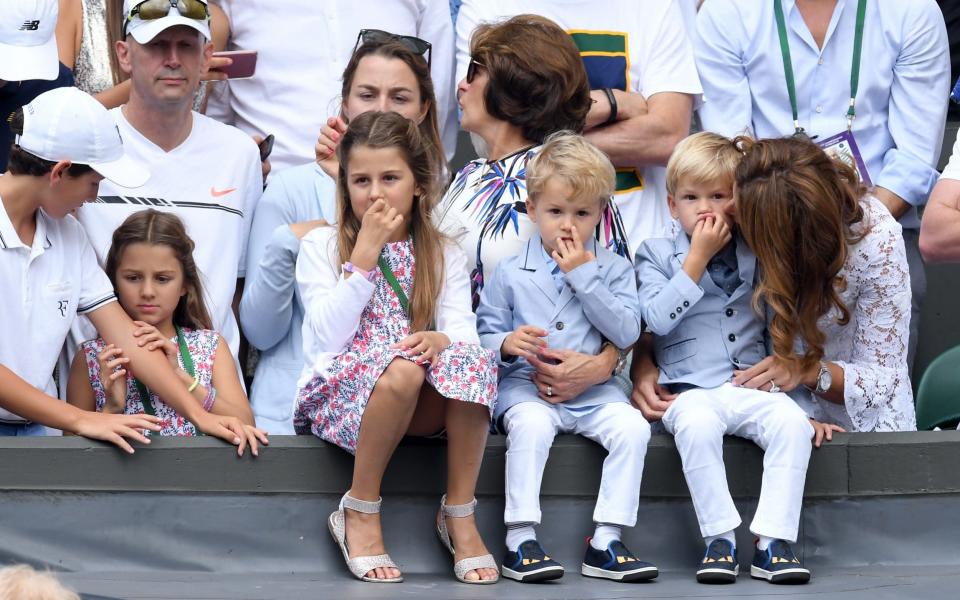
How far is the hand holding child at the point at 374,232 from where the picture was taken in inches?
168

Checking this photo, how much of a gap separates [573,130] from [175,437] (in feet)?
5.11

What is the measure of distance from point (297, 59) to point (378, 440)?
6.19 feet

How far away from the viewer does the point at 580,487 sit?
447 cm

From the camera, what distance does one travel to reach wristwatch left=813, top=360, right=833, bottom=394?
458 cm

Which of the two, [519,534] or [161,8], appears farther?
[161,8]

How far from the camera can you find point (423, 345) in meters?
4.13

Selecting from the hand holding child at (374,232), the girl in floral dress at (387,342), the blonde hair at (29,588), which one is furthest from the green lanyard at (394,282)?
the blonde hair at (29,588)

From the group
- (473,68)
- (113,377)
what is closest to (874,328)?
(473,68)

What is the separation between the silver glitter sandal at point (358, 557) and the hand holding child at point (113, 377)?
77 centimetres

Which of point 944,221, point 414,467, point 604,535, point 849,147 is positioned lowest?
point 604,535

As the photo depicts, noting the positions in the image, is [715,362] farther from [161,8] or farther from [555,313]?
[161,8]

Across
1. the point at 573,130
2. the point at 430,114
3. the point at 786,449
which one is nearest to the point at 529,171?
the point at 573,130

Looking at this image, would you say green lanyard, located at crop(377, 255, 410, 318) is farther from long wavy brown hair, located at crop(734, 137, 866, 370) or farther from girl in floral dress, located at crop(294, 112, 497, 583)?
long wavy brown hair, located at crop(734, 137, 866, 370)

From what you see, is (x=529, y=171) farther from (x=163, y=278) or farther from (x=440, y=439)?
(x=163, y=278)
